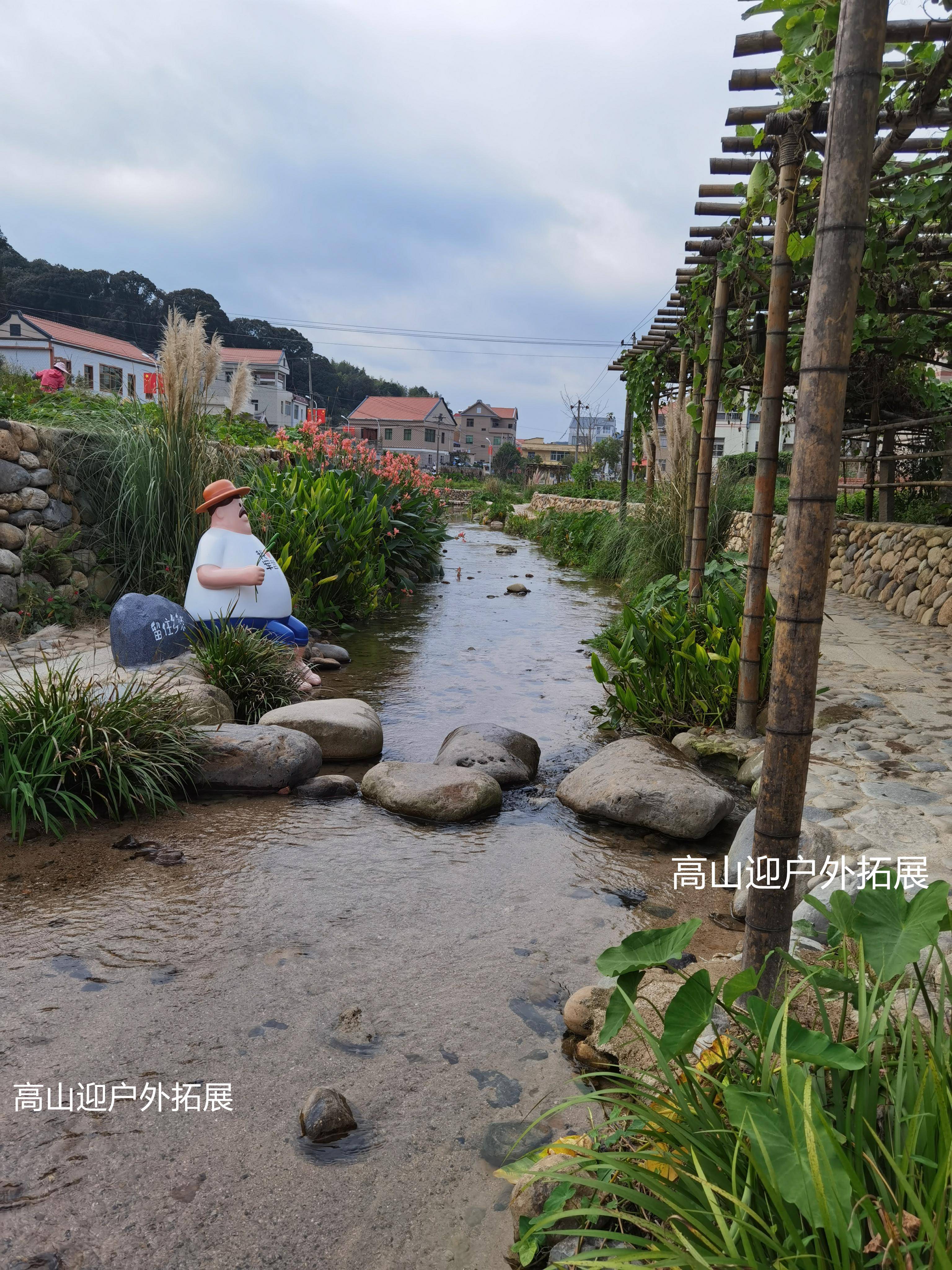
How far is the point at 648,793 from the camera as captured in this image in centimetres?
420

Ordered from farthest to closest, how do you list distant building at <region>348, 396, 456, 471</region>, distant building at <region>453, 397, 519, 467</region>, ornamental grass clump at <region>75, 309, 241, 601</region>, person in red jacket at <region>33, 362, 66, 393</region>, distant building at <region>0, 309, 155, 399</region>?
distant building at <region>453, 397, 519, 467</region>, distant building at <region>348, 396, 456, 471</region>, distant building at <region>0, 309, 155, 399</region>, person in red jacket at <region>33, 362, 66, 393</region>, ornamental grass clump at <region>75, 309, 241, 601</region>

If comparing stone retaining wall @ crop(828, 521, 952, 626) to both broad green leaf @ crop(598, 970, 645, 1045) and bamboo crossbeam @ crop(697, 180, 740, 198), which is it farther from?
broad green leaf @ crop(598, 970, 645, 1045)

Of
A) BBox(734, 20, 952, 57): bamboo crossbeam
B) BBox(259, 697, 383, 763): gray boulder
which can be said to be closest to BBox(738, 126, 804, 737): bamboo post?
BBox(734, 20, 952, 57): bamboo crossbeam

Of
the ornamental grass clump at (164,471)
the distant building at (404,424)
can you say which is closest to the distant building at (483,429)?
the distant building at (404,424)

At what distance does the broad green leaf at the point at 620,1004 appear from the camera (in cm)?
157

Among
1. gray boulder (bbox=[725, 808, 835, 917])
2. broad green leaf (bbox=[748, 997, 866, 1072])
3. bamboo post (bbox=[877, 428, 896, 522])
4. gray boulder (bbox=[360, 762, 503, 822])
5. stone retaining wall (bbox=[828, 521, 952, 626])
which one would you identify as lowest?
gray boulder (bbox=[360, 762, 503, 822])

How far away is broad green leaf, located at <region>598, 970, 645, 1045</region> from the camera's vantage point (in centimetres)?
157

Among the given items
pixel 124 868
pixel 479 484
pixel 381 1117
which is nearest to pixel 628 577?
pixel 124 868

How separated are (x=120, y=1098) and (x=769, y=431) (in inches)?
154

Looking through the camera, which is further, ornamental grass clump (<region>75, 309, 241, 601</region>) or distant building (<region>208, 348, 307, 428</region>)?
distant building (<region>208, 348, 307, 428</region>)

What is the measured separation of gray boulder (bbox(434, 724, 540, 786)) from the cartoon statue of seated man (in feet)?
4.77

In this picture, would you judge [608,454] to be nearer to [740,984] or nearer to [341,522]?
[341,522]

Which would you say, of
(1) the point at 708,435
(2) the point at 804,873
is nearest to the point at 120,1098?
(2) the point at 804,873

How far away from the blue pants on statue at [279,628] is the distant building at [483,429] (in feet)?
287
